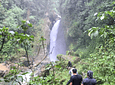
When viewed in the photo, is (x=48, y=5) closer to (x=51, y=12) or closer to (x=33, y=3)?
(x=51, y=12)

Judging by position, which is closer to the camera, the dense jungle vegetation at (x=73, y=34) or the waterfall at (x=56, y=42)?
the dense jungle vegetation at (x=73, y=34)

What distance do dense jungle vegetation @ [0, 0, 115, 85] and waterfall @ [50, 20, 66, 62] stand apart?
344 centimetres

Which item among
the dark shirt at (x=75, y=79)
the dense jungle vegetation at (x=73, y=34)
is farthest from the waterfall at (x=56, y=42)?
the dark shirt at (x=75, y=79)

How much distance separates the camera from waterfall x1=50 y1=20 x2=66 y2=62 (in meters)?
16.7

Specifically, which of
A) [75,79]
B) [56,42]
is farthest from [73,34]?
[75,79]

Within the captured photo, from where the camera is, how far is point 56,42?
60.7 feet

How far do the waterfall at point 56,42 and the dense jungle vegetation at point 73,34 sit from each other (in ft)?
11.3

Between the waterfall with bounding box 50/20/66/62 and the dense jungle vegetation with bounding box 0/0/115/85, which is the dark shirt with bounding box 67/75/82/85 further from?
the waterfall with bounding box 50/20/66/62

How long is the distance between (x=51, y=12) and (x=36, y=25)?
7595 millimetres

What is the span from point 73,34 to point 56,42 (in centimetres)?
806

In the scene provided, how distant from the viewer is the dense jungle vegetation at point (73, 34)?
929mm

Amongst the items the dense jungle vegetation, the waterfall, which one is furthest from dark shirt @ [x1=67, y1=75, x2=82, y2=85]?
the waterfall

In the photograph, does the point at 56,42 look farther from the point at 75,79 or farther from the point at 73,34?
the point at 75,79

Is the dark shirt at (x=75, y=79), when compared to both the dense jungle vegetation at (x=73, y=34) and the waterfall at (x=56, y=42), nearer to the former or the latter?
the dense jungle vegetation at (x=73, y=34)
